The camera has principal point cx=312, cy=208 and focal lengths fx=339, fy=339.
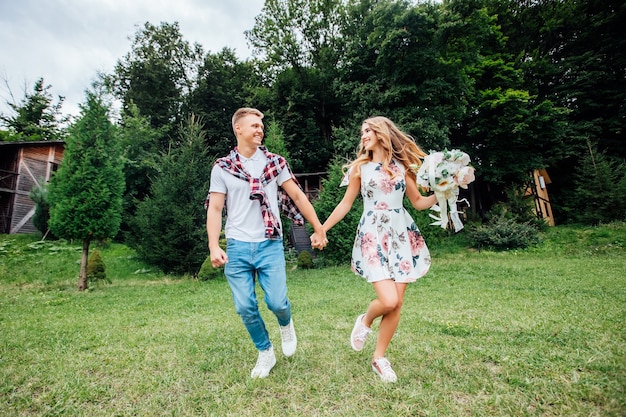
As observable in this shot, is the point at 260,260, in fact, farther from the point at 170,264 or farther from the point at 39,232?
the point at 39,232

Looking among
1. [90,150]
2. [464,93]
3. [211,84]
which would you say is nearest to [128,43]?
[211,84]

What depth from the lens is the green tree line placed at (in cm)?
1905

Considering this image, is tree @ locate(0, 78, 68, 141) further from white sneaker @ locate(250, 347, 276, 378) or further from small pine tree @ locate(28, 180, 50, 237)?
white sneaker @ locate(250, 347, 276, 378)

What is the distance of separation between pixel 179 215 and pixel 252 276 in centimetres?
1007

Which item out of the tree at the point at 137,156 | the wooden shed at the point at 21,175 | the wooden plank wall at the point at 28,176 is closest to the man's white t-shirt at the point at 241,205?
the tree at the point at 137,156

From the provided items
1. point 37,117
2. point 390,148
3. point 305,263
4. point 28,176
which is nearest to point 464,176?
point 390,148

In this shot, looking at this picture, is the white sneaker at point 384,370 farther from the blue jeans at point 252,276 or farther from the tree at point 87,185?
the tree at point 87,185

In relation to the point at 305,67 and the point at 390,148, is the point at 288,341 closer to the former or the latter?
the point at 390,148

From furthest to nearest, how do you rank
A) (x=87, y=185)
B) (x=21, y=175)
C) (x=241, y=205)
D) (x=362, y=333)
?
(x=21, y=175) → (x=87, y=185) → (x=362, y=333) → (x=241, y=205)

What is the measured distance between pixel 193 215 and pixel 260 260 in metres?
10.5

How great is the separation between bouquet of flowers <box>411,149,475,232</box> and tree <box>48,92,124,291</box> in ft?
35.0

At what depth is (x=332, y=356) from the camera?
3678 mm

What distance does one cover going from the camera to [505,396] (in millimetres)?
2621

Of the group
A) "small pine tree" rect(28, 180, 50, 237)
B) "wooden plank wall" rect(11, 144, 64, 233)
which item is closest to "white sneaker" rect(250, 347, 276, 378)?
"small pine tree" rect(28, 180, 50, 237)
